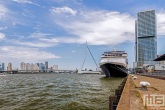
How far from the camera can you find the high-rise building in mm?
173500

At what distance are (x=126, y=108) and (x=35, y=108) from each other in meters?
8.45

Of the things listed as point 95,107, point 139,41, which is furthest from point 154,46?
point 95,107

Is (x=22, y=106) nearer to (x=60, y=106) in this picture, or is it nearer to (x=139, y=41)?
(x=60, y=106)

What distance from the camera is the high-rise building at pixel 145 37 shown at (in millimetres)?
173500

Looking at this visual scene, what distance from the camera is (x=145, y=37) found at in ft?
579

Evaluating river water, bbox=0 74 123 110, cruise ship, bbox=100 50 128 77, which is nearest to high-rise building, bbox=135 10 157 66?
cruise ship, bbox=100 50 128 77

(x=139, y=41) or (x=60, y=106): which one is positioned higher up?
(x=139, y=41)

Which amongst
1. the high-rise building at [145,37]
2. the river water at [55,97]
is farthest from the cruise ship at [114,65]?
the high-rise building at [145,37]

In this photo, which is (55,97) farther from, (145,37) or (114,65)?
(145,37)

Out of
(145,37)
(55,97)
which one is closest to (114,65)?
(55,97)

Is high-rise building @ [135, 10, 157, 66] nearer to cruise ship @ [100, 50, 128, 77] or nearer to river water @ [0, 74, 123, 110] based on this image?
cruise ship @ [100, 50, 128, 77]

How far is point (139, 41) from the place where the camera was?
574 feet

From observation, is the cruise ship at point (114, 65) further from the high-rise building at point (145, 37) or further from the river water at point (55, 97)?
the high-rise building at point (145, 37)

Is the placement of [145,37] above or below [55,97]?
above
